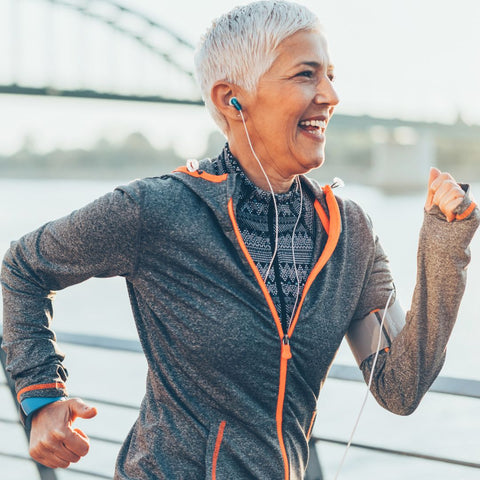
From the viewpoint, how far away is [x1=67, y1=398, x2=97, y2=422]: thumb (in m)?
1.17

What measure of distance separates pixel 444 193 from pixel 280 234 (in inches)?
10.2

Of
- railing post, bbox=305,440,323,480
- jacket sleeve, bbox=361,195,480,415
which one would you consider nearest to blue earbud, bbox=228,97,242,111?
jacket sleeve, bbox=361,195,480,415

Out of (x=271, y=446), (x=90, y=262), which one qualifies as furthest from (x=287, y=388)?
(x=90, y=262)

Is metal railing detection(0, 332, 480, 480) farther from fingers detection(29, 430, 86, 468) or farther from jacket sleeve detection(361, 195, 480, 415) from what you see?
fingers detection(29, 430, 86, 468)

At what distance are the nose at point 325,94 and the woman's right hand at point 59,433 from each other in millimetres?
581

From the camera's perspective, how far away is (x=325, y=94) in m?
1.18

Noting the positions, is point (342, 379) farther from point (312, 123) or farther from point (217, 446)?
point (312, 123)

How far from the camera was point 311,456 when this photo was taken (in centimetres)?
158

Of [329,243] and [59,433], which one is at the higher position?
[329,243]

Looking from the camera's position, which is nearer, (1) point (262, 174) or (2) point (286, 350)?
(2) point (286, 350)

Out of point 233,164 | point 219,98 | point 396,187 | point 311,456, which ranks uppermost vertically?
point 219,98

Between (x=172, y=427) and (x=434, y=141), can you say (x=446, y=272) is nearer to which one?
(x=172, y=427)

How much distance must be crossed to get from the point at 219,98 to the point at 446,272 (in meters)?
0.45

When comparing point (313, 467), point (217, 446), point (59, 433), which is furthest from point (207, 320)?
point (313, 467)
